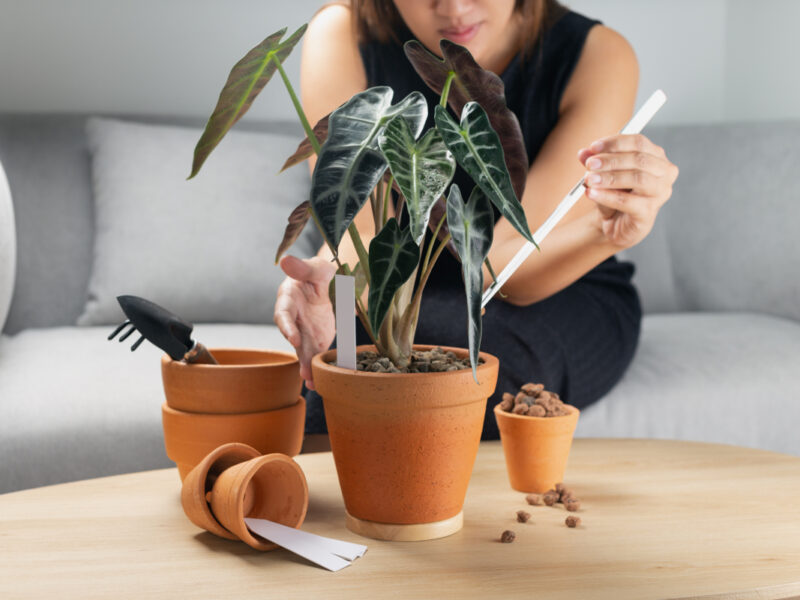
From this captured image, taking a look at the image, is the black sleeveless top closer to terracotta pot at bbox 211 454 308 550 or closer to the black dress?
the black dress

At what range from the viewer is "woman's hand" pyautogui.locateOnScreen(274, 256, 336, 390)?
35.1 inches

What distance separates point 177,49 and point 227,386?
1.82 meters

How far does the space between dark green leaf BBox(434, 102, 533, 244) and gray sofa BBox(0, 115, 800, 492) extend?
2.92 feet

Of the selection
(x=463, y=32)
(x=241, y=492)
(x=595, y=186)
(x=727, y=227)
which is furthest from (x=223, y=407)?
(x=727, y=227)

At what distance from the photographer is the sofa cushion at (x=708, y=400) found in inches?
54.9

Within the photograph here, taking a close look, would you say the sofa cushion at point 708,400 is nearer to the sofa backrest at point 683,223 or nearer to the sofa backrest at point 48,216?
the sofa backrest at point 683,223

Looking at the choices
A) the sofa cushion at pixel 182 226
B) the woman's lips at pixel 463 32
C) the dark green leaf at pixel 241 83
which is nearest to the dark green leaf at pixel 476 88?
the dark green leaf at pixel 241 83

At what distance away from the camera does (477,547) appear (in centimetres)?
66

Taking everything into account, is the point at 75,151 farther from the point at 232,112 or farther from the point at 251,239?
the point at 232,112

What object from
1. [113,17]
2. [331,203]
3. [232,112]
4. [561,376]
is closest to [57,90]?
[113,17]

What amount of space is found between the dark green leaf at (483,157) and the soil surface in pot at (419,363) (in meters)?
0.17

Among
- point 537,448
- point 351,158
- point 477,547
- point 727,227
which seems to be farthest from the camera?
point 727,227

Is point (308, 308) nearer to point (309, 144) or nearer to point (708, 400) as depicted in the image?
point (309, 144)

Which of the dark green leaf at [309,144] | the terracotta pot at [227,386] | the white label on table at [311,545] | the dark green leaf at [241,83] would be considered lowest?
the white label on table at [311,545]
